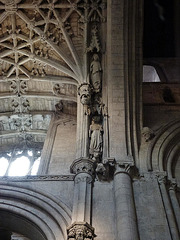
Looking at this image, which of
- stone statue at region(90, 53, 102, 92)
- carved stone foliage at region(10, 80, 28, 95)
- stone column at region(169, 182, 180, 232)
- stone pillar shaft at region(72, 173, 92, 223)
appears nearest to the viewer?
stone pillar shaft at region(72, 173, 92, 223)

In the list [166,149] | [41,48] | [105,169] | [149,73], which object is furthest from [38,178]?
[149,73]

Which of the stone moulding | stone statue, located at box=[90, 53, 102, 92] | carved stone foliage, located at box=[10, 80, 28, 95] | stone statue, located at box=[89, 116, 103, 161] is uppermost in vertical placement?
carved stone foliage, located at box=[10, 80, 28, 95]

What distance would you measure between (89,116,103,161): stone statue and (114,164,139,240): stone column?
0.73 m

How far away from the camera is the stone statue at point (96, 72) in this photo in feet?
29.8

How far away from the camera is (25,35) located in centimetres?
1052

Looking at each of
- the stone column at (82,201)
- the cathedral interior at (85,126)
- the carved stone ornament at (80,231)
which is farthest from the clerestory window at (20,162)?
the carved stone ornament at (80,231)

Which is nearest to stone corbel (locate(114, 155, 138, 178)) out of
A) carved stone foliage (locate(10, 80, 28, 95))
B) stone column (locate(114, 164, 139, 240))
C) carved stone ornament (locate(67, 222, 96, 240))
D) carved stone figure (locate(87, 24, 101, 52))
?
stone column (locate(114, 164, 139, 240))

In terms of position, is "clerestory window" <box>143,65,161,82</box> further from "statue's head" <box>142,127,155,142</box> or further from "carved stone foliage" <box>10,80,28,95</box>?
"statue's head" <box>142,127,155,142</box>

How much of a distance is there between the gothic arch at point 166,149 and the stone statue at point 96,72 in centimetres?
220

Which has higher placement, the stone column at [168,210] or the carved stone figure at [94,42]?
the carved stone figure at [94,42]

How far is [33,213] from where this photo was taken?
641 centimetres

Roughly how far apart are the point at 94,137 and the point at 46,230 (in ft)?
8.68

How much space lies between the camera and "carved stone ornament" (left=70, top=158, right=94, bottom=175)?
22.6ft

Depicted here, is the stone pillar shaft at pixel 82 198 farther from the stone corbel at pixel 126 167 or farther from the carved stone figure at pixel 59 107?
the carved stone figure at pixel 59 107
